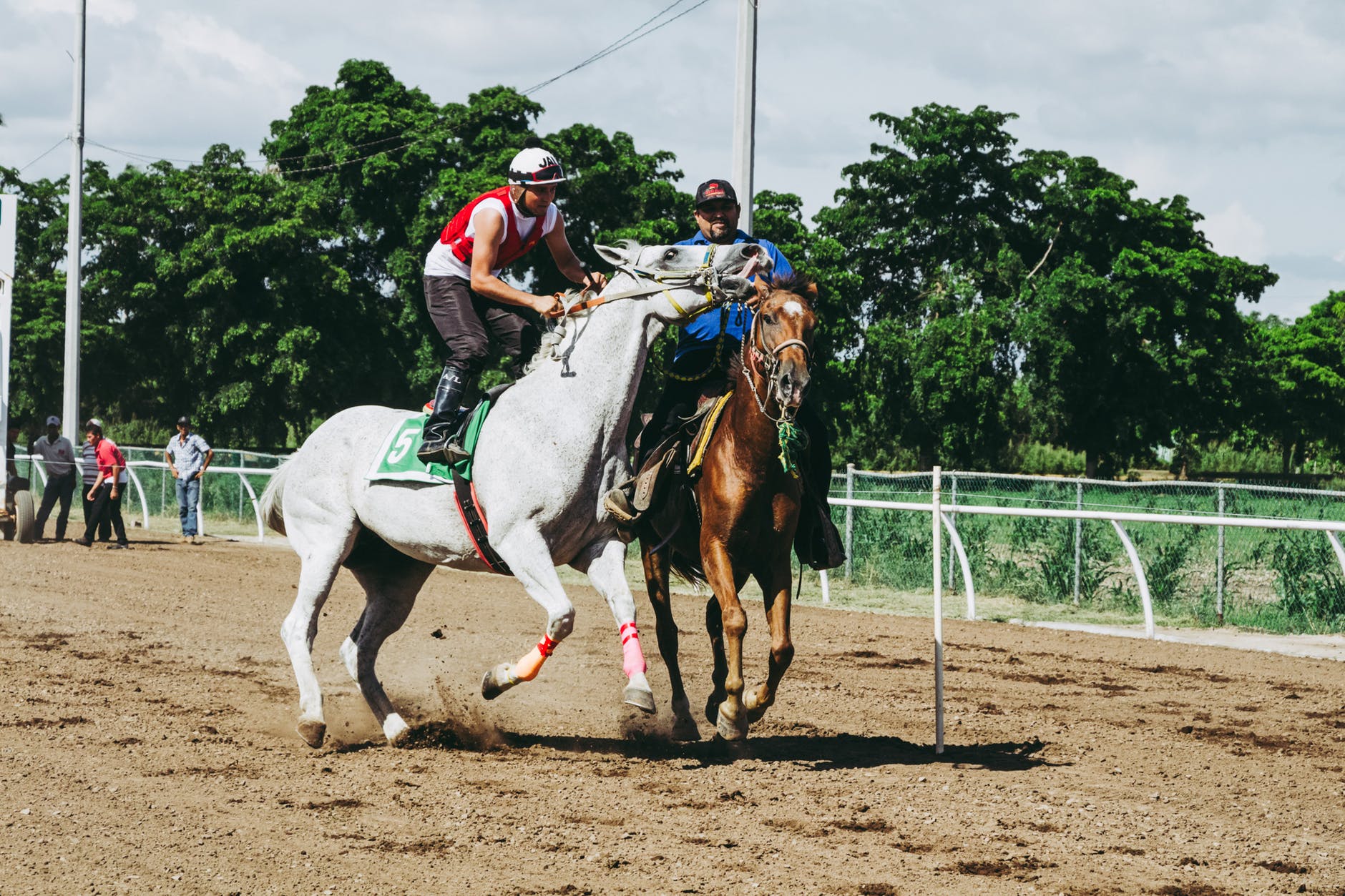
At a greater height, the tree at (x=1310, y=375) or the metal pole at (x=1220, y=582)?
the tree at (x=1310, y=375)

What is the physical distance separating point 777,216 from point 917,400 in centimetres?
660

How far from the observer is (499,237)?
22.2 feet

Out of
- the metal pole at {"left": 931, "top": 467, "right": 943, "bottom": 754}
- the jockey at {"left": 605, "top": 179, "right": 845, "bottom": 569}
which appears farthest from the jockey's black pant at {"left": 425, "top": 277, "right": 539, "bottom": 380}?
the metal pole at {"left": 931, "top": 467, "right": 943, "bottom": 754}

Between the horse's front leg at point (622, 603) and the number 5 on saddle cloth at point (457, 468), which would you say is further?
the number 5 on saddle cloth at point (457, 468)

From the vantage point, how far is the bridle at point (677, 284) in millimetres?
6473

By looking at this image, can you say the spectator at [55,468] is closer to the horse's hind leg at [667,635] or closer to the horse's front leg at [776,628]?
the horse's hind leg at [667,635]

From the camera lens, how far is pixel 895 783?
20.4ft

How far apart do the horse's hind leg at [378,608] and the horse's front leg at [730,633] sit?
71.0 inches

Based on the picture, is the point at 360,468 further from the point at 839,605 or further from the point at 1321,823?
the point at 839,605

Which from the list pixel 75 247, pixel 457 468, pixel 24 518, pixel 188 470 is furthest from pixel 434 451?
pixel 75 247

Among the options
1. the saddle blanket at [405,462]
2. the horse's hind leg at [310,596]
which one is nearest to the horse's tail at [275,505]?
the horse's hind leg at [310,596]

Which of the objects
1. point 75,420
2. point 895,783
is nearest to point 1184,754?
point 895,783

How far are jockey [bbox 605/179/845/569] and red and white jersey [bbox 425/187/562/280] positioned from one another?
2.63 feet

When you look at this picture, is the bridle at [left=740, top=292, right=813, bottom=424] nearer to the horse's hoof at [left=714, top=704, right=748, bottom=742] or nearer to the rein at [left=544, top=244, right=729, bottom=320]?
the rein at [left=544, top=244, right=729, bottom=320]
